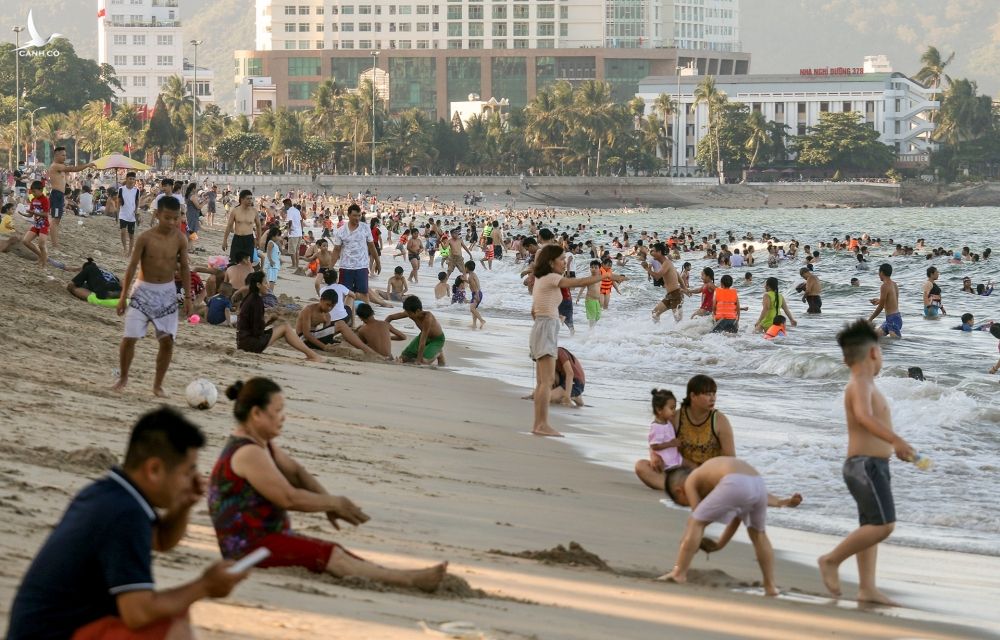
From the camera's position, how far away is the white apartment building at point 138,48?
16500 centimetres

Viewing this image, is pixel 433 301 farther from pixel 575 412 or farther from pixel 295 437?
pixel 295 437

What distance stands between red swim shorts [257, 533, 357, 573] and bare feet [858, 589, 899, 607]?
8.78 feet

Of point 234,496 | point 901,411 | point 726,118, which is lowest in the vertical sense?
point 901,411

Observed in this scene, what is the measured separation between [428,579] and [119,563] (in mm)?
2137

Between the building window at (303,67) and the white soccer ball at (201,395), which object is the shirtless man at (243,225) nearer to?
the white soccer ball at (201,395)

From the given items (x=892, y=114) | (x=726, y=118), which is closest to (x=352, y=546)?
(x=726, y=118)

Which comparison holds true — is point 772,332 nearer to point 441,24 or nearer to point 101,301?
point 101,301

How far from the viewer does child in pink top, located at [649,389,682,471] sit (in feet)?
28.2

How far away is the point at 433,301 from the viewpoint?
29016mm

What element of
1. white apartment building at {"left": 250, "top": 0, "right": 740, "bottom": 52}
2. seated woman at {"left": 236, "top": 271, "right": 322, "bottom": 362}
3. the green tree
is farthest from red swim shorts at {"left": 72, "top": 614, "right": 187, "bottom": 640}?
white apartment building at {"left": 250, "top": 0, "right": 740, "bottom": 52}

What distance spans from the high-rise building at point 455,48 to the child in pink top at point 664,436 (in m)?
154

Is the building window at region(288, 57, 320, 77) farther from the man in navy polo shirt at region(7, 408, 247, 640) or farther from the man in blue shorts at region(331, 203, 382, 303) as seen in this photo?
the man in navy polo shirt at region(7, 408, 247, 640)

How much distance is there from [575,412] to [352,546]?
22.4ft

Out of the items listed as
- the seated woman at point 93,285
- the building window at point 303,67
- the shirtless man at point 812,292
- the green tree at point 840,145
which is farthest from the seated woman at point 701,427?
the building window at point 303,67
